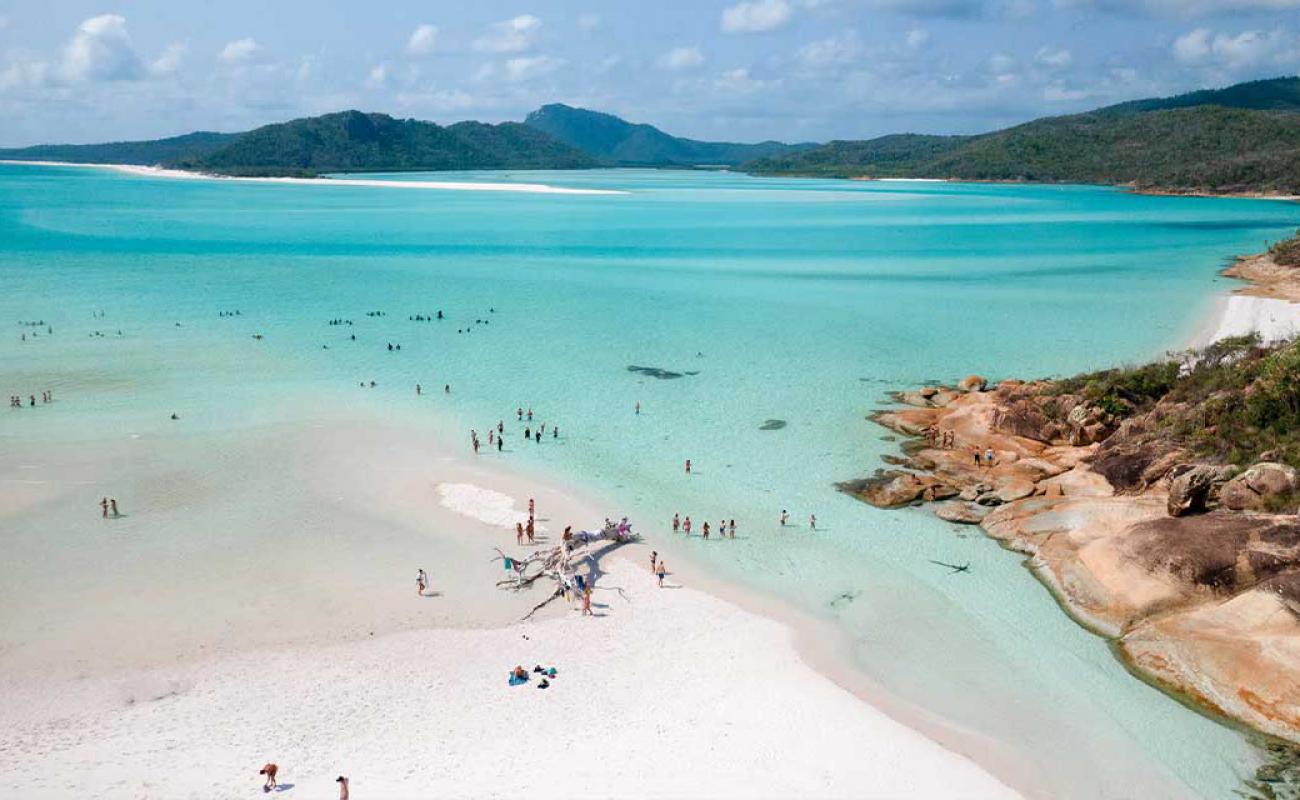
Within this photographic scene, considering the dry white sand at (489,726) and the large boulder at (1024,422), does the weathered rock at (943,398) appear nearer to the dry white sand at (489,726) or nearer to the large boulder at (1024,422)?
the large boulder at (1024,422)

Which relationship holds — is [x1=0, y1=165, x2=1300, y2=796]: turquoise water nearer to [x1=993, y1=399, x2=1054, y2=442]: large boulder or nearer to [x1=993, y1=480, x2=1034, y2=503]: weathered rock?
[x1=993, y1=480, x2=1034, y2=503]: weathered rock

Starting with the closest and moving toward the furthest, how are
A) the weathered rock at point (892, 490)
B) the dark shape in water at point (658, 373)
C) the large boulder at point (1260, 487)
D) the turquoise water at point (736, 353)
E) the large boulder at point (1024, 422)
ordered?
the turquoise water at point (736, 353) → the large boulder at point (1260, 487) → the weathered rock at point (892, 490) → the large boulder at point (1024, 422) → the dark shape in water at point (658, 373)

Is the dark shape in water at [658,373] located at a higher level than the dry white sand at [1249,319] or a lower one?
lower

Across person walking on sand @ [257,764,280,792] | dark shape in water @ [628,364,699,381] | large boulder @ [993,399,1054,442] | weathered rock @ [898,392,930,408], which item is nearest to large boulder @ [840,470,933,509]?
large boulder @ [993,399,1054,442]

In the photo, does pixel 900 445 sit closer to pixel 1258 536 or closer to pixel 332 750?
pixel 1258 536

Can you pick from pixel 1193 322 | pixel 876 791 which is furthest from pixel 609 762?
pixel 1193 322

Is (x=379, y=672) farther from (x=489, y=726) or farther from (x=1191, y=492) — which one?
(x=1191, y=492)

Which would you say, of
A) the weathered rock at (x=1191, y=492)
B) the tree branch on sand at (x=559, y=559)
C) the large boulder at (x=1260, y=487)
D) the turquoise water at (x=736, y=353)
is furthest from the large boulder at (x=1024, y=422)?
the tree branch on sand at (x=559, y=559)
